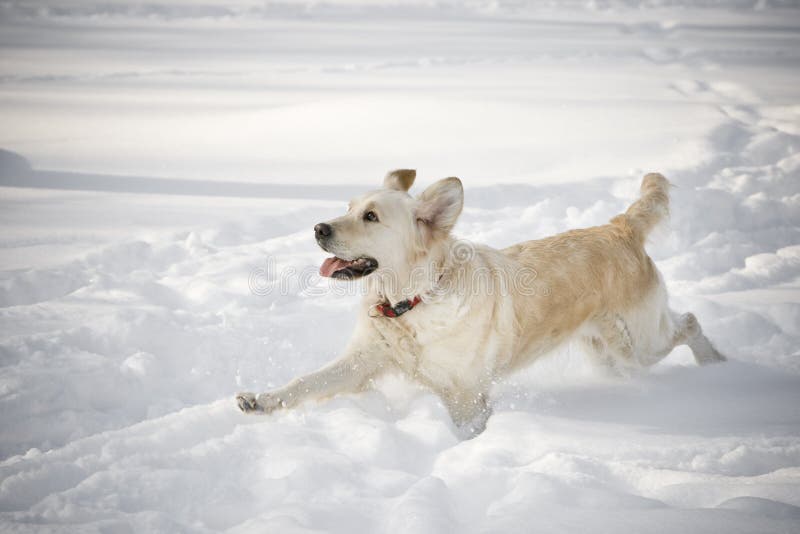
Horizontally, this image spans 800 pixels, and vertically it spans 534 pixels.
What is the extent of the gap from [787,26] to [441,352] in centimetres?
2042

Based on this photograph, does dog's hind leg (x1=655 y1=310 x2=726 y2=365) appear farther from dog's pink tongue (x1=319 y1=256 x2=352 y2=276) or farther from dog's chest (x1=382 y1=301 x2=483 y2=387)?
dog's pink tongue (x1=319 y1=256 x2=352 y2=276)

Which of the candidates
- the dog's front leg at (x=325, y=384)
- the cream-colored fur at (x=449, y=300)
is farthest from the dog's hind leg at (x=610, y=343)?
the dog's front leg at (x=325, y=384)

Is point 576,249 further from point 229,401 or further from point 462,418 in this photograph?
point 229,401

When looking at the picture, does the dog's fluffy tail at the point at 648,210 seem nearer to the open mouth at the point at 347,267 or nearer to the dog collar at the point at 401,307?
the dog collar at the point at 401,307

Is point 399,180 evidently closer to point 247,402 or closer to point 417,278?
point 417,278

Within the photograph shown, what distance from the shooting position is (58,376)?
3354 millimetres

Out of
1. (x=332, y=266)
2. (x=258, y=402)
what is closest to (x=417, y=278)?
(x=332, y=266)

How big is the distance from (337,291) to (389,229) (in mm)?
1722

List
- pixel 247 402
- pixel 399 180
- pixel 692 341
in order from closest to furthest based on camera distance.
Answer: pixel 247 402 < pixel 399 180 < pixel 692 341

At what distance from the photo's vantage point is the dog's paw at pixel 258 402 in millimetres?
2941

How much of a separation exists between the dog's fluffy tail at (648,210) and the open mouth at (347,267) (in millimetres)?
1646

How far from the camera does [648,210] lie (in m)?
3.97

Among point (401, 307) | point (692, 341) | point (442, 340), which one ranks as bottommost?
point (692, 341)

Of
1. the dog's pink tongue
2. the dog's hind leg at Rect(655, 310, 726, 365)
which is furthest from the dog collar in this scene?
the dog's hind leg at Rect(655, 310, 726, 365)
